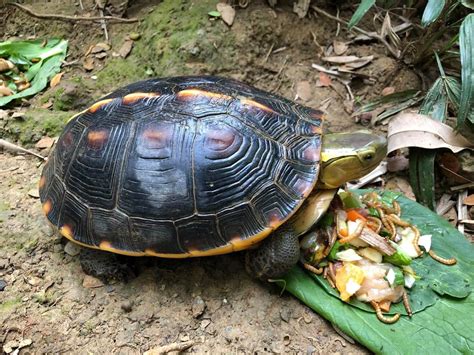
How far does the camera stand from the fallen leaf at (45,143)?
3.70 m

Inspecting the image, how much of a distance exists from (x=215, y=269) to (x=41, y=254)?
111 centimetres

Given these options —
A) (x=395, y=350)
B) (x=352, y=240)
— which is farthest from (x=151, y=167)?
(x=395, y=350)

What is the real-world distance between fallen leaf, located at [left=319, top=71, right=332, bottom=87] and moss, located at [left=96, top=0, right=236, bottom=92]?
0.85 m

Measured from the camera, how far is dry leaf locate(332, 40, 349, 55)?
4457 millimetres

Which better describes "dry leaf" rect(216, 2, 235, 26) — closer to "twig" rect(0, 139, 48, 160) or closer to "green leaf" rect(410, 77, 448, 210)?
"green leaf" rect(410, 77, 448, 210)

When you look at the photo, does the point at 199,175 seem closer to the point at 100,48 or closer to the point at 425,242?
the point at 425,242

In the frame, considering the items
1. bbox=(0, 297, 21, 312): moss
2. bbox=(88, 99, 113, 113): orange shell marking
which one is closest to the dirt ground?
bbox=(0, 297, 21, 312): moss

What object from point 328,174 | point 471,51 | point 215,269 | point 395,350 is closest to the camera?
point 395,350

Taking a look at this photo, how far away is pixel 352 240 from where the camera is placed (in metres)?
2.68

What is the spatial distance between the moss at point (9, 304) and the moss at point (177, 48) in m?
2.16

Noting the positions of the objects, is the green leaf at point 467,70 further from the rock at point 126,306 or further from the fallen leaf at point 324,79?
the rock at point 126,306

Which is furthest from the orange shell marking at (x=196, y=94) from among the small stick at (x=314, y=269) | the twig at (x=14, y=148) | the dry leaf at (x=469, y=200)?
the dry leaf at (x=469, y=200)

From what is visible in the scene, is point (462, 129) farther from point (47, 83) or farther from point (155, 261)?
point (47, 83)

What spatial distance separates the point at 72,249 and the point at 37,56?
252 centimetres
